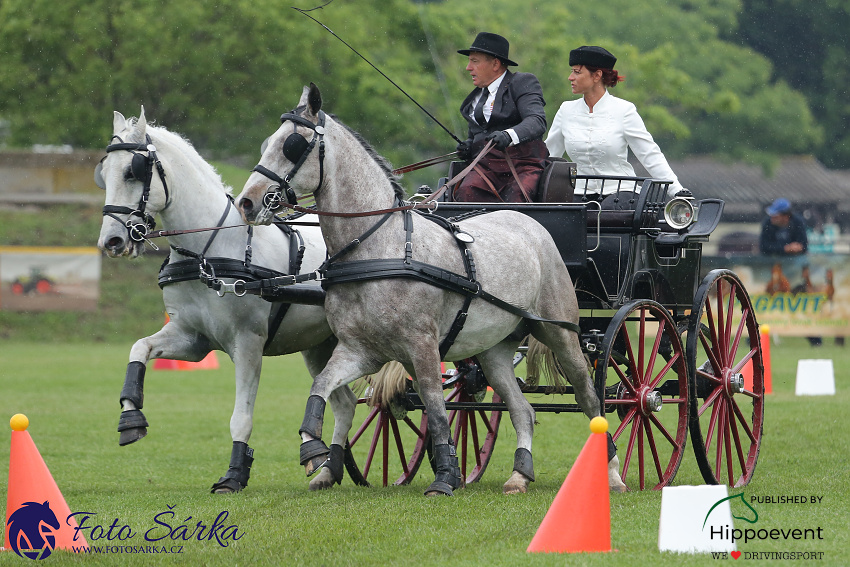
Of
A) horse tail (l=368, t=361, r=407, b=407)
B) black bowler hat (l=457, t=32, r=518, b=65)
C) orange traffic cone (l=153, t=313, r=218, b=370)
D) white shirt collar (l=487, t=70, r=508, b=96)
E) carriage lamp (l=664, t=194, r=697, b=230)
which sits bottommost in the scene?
orange traffic cone (l=153, t=313, r=218, b=370)

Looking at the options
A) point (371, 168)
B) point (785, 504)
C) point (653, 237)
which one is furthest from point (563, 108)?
point (785, 504)

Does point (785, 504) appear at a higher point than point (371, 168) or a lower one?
lower

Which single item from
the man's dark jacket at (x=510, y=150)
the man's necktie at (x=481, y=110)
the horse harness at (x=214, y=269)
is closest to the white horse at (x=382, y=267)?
the man's dark jacket at (x=510, y=150)

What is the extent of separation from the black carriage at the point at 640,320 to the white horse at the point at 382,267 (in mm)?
515

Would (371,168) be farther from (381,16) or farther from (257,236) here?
(381,16)

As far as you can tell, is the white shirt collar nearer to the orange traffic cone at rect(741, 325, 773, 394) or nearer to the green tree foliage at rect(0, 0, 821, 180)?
the orange traffic cone at rect(741, 325, 773, 394)

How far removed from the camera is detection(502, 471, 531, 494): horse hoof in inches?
266

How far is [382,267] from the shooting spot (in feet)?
19.9

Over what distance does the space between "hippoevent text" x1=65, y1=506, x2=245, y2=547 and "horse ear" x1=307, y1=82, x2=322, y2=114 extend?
211 cm

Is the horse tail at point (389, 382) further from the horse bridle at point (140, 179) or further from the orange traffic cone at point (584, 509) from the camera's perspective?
the orange traffic cone at point (584, 509)

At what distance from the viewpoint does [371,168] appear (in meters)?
6.32

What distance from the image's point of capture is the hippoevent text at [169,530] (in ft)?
17.9

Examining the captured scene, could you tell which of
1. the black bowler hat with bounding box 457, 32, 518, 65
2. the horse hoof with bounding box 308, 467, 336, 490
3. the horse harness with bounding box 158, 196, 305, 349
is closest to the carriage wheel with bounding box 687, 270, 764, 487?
the black bowler hat with bounding box 457, 32, 518, 65

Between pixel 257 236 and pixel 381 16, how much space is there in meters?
21.9
